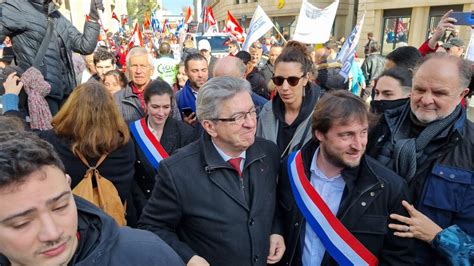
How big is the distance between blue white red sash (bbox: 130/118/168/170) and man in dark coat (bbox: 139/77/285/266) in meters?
1.01

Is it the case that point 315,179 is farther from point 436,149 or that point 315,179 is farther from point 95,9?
point 95,9

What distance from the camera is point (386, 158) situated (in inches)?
84.0

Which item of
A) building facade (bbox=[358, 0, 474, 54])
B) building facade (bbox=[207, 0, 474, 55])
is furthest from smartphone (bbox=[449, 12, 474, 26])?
building facade (bbox=[358, 0, 474, 54])

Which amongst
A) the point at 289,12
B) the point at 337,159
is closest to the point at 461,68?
the point at 337,159

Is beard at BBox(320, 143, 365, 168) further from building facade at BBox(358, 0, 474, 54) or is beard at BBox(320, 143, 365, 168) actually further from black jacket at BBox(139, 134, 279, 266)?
building facade at BBox(358, 0, 474, 54)

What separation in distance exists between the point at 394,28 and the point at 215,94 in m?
26.1

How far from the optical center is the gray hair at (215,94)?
2.01 meters

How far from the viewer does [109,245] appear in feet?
4.16

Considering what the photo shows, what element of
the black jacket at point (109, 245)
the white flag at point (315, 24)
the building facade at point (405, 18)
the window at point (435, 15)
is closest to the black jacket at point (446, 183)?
the black jacket at point (109, 245)

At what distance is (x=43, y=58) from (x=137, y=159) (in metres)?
1.29

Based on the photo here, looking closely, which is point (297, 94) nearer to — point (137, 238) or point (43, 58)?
point (137, 238)

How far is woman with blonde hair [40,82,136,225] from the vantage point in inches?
94.3

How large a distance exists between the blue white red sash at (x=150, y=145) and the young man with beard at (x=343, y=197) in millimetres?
1319

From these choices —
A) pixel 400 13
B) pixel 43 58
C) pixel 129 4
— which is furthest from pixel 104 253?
pixel 129 4
